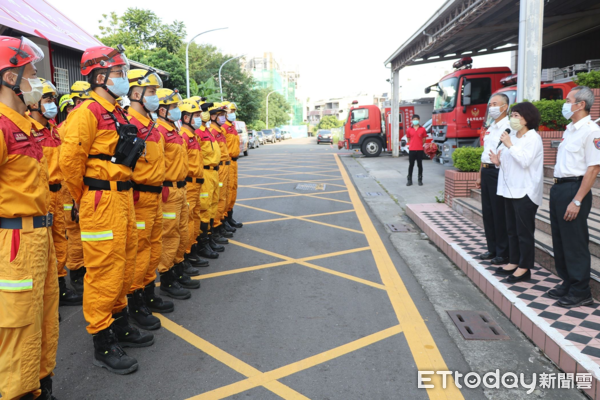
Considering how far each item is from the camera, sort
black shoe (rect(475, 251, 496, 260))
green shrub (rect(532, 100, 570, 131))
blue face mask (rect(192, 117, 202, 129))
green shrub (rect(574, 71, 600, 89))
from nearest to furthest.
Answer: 1. black shoe (rect(475, 251, 496, 260))
2. blue face mask (rect(192, 117, 202, 129))
3. green shrub (rect(574, 71, 600, 89))
4. green shrub (rect(532, 100, 570, 131))

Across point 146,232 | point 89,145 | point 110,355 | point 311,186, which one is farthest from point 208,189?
point 311,186

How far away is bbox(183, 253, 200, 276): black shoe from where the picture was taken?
587cm

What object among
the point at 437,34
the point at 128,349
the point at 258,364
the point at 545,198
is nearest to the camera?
the point at 258,364

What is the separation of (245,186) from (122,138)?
11.0 metres

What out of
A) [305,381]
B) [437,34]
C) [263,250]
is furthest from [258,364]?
[437,34]

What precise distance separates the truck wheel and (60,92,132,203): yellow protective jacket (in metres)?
21.9

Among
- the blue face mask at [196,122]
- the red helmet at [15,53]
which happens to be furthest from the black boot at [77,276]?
the red helmet at [15,53]

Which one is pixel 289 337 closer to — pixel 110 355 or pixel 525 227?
pixel 110 355

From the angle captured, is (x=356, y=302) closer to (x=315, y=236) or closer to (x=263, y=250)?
(x=263, y=250)

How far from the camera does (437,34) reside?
1583cm

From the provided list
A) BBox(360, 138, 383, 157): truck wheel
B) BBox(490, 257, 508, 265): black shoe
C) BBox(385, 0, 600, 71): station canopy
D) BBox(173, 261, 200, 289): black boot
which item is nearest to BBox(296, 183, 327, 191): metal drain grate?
BBox(385, 0, 600, 71): station canopy

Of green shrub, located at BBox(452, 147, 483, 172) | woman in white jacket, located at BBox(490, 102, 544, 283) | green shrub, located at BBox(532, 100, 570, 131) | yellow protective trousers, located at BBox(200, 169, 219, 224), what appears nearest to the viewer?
woman in white jacket, located at BBox(490, 102, 544, 283)

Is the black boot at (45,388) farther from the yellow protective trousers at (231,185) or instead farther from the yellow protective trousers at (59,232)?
the yellow protective trousers at (231,185)

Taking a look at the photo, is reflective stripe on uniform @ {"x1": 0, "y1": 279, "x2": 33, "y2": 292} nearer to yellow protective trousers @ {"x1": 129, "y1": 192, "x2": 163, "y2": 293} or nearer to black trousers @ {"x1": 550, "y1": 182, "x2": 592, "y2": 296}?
yellow protective trousers @ {"x1": 129, "y1": 192, "x2": 163, "y2": 293}
